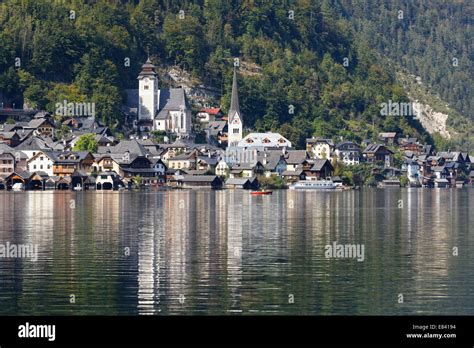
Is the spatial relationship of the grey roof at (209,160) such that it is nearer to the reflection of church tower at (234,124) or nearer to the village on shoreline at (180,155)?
the village on shoreline at (180,155)

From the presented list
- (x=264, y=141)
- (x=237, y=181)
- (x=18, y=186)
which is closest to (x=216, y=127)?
(x=264, y=141)

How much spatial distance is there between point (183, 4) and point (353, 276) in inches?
5284

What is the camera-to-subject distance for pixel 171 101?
440 feet

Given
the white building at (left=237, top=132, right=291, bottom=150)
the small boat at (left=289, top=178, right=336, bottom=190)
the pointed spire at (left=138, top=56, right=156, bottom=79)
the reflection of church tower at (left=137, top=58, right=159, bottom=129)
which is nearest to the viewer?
the small boat at (left=289, top=178, right=336, bottom=190)

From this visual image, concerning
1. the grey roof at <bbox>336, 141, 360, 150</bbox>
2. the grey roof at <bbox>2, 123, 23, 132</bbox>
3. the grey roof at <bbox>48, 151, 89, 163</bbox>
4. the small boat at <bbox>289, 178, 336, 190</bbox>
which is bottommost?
the small boat at <bbox>289, 178, 336, 190</bbox>

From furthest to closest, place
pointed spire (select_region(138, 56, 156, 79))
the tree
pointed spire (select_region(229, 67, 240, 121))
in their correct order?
pointed spire (select_region(229, 67, 240, 121)) < pointed spire (select_region(138, 56, 156, 79)) < the tree

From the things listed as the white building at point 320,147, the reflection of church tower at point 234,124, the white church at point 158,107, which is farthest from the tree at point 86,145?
the white building at point 320,147

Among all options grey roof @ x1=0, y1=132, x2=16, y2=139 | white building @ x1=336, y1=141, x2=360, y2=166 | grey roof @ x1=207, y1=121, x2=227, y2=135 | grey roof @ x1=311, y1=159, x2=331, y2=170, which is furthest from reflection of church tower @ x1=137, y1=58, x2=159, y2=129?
grey roof @ x1=311, y1=159, x2=331, y2=170

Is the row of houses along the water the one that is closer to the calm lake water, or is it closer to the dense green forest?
the dense green forest

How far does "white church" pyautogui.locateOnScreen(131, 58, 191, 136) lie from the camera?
132625 mm

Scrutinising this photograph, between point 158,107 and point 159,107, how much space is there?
12 cm

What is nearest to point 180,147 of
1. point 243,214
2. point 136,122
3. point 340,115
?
point 136,122

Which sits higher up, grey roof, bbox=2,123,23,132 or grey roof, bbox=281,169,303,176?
grey roof, bbox=2,123,23,132

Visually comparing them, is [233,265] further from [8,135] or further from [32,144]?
[8,135]
